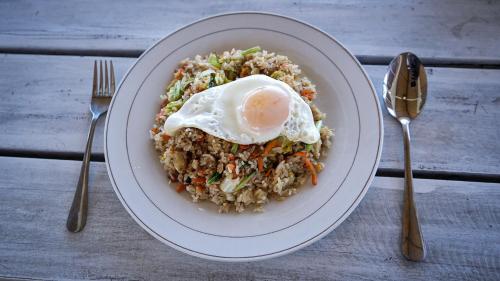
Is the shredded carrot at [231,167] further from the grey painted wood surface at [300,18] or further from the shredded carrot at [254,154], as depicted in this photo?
the grey painted wood surface at [300,18]

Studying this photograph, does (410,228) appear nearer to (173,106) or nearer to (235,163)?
(235,163)

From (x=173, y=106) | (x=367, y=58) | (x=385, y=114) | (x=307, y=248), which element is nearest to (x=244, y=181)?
(x=307, y=248)

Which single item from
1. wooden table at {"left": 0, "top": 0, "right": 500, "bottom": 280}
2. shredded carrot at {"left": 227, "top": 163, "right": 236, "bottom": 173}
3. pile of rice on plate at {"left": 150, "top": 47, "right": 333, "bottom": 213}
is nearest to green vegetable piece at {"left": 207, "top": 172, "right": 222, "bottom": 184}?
pile of rice on plate at {"left": 150, "top": 47, "right": 333, "bottom": 213}

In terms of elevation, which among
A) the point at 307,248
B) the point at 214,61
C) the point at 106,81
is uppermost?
the point at 214,61

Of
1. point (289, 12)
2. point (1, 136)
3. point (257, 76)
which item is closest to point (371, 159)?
point (257, 76)

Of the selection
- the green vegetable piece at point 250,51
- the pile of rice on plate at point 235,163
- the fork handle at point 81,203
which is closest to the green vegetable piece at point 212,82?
the pile of rice on plate at point 235,163
